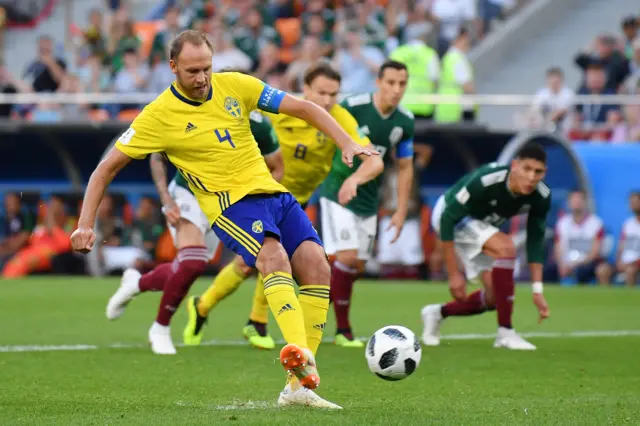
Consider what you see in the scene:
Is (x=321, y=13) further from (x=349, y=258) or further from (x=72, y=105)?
(x=349, y=258)

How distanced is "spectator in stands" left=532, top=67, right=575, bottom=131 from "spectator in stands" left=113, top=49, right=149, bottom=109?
6.68 meters

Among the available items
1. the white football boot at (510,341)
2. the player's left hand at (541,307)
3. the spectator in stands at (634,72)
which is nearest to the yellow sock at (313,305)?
the player's left hand at (541,307)

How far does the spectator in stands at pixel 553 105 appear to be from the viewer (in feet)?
65.3

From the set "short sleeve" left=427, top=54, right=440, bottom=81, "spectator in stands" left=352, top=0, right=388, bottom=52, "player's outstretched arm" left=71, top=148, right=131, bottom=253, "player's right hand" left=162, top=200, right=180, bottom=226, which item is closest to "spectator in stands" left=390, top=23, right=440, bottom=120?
"short sleeve" left=427, top=54, right=440, bottom=81

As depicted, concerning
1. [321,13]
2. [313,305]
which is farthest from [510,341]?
[321,13]

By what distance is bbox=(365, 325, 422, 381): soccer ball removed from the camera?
275 inches

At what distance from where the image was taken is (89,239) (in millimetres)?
6867

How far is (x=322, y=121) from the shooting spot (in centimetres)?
702

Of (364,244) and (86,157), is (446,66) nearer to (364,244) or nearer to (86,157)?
(86,157)

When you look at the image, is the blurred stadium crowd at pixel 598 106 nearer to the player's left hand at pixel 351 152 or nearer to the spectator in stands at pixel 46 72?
the spectator in stands at pixel 46 72

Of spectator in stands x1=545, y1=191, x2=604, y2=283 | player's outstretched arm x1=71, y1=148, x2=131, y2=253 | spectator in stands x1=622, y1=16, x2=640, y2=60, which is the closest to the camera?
player's outstretched arm x1=71, y1=148, x2=131, y2=253

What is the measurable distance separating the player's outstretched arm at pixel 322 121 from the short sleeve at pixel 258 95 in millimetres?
59

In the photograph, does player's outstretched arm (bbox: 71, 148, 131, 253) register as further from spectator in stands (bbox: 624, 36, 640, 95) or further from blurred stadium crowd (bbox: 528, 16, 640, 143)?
spectator in stands (bbox: 624, 36, 640, 95)

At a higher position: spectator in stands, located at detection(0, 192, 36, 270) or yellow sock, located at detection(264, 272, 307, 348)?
yellow sock, located at detection(264, 272, 307, 348)
